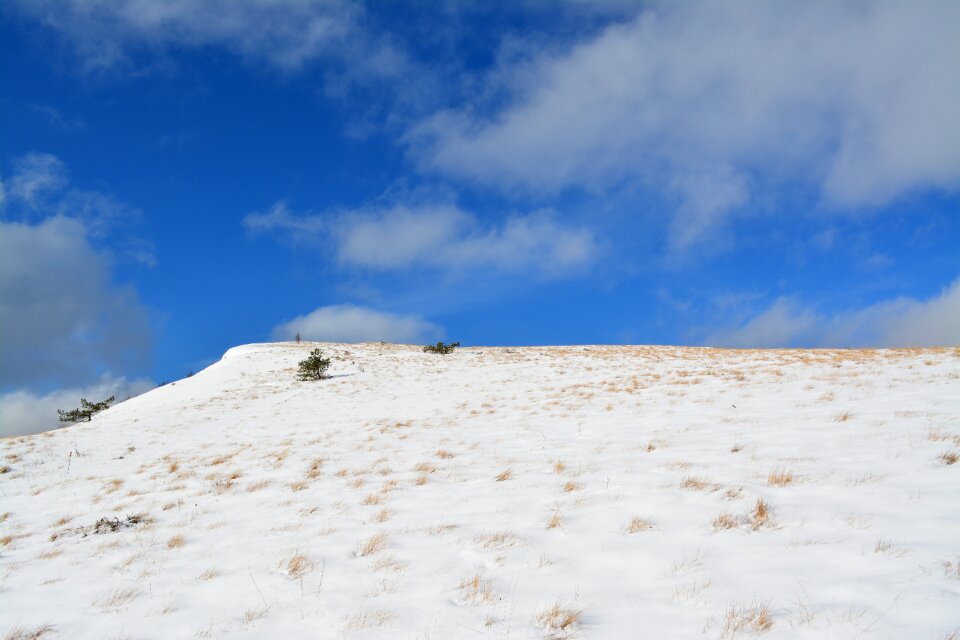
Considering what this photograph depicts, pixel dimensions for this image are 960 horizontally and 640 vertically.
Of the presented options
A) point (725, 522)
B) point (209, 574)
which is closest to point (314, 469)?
point (209, 574)

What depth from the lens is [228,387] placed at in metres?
28.3

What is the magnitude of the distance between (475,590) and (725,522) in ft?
9.49

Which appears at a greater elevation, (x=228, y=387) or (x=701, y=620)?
(x=228, y=387)

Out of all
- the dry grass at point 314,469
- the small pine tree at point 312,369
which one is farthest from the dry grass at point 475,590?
the small pine tree at point 312,369

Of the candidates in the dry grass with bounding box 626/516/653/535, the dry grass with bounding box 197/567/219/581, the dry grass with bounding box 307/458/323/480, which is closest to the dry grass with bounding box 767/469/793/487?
the dry grass with bounding box 626/516/653/535

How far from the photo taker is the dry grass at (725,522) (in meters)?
5.16

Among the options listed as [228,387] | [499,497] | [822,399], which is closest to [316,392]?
[228,387]

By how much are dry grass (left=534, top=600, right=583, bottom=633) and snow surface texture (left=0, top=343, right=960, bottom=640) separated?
22 mm

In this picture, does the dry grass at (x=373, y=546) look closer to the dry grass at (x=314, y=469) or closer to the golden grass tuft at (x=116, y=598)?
the golden grass tuft at (x=116, y=598)

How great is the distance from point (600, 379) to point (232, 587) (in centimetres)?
1679

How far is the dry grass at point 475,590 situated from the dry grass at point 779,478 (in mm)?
4143

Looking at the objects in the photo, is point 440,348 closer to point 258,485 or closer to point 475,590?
point 258,485

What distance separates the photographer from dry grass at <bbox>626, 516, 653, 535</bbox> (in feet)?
17.5

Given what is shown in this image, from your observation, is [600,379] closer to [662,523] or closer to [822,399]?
[822,399]
